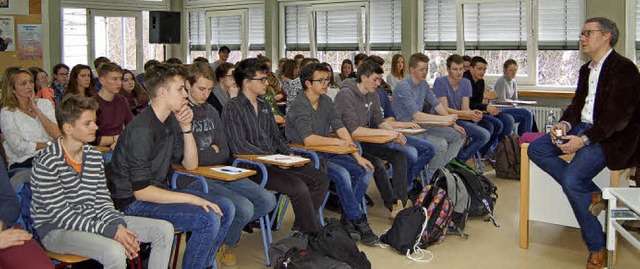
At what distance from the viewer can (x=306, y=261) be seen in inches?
133

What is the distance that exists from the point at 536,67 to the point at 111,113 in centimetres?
598

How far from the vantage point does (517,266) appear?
13.2 feet

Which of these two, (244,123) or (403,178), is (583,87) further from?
(244,123)

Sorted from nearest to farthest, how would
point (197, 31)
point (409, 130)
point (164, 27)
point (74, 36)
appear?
point (409, 130) → point (74, 36) → point (164, 27) → point (197, 31)

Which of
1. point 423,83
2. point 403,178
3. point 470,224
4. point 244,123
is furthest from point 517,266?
point 423,83

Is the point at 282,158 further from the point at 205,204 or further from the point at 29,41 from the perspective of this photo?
the point at 29,41

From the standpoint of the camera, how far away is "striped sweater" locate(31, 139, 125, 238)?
2.82 meters

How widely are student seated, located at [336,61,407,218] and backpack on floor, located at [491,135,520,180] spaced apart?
1809 millimetres

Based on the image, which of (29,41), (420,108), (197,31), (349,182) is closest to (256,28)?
(197,31)

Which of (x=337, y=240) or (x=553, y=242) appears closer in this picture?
(x=337, y=240)

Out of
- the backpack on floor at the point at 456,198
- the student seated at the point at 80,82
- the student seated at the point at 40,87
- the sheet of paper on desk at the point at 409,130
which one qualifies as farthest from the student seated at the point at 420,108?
the student seated at the point at 40,87

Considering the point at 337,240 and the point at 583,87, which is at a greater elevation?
the point at 583,87

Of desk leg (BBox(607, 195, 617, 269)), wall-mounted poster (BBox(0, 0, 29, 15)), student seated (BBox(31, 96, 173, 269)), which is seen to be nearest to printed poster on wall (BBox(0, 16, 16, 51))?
wall-mounted poster (BBox(0, 0, 29, 15))

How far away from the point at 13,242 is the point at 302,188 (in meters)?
1.73
